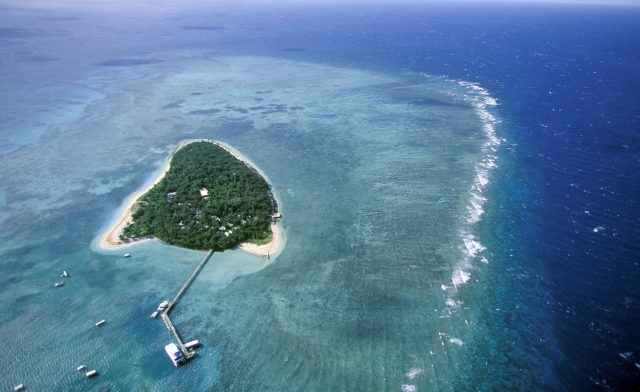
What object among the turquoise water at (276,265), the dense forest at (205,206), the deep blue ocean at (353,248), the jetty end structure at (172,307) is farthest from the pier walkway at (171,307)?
the dense forest at (205,206)

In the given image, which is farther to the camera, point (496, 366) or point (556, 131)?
point (556, 131)

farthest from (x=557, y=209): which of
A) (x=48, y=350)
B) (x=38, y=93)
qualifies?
(x=38, y=93)

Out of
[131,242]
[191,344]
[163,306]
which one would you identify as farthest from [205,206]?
[191,344]

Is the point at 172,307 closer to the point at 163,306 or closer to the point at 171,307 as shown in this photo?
the point at 171,307

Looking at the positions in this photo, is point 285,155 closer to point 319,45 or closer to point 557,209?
point 557,209

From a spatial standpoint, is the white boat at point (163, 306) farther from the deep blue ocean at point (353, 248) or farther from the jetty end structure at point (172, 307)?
the deep blue ocean at point (353, 248)

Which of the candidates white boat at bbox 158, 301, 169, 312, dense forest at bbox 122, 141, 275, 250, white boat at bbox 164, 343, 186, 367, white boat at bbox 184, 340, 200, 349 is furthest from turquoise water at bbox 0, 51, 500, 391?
dense forest at bbox 122, 141, 275, 250
